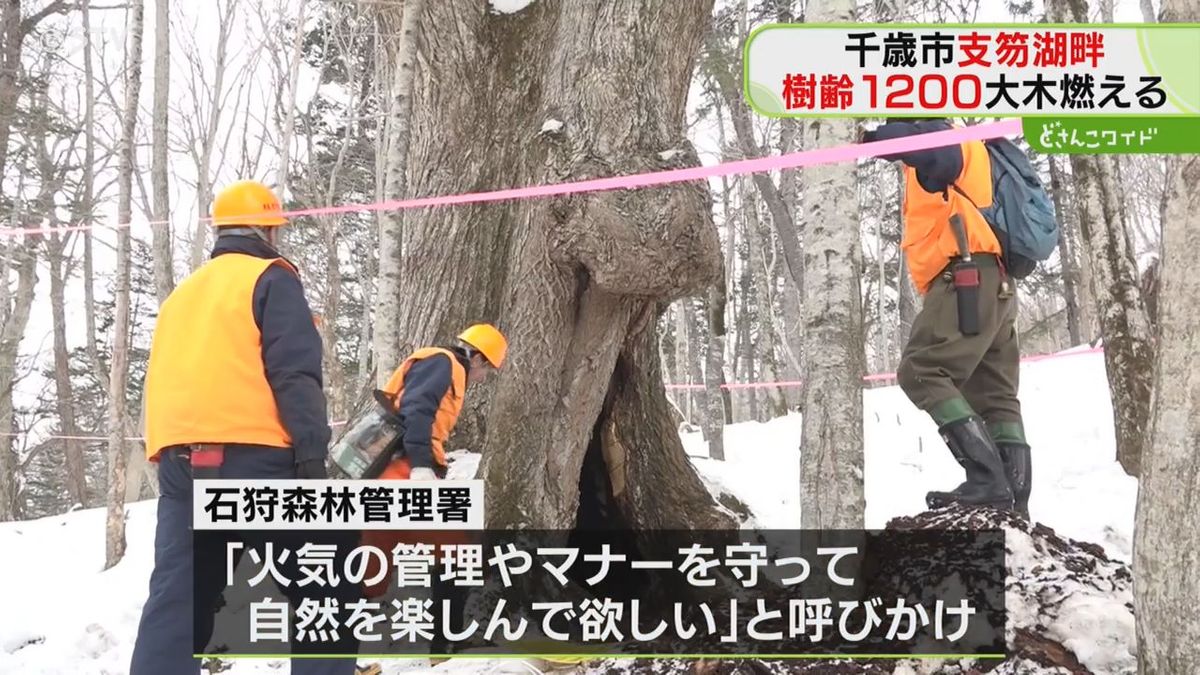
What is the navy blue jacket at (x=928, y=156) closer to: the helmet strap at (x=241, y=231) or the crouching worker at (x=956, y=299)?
the crouching worker at (x=956, y=299)

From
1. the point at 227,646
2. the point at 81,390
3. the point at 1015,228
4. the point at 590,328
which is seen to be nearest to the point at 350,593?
the point at 227,646

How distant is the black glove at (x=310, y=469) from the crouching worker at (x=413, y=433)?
685mm

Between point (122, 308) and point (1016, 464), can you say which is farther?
point (122, 308)

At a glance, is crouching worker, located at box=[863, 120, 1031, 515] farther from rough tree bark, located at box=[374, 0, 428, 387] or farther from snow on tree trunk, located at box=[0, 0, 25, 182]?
snow on tree trunk, located at box=[0, 0, 25, 182]

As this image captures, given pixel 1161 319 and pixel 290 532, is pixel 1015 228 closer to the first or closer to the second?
pixel 1161 319

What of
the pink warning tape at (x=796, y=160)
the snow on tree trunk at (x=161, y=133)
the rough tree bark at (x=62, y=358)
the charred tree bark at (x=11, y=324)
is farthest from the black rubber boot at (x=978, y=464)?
the rough tree bark at (x=62, y=358)

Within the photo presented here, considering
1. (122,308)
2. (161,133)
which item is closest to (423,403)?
(122,308)

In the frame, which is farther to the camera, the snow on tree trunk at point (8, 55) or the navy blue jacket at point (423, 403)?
the snow on tree trunk at point (8, 55)

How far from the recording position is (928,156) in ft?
10.1

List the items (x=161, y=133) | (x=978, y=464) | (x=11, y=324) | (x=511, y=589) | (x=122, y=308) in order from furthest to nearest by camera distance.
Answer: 1. (x=11, y=324)
2. (x=161, y=133)
3. (x=122, y=308)
4. (x=511, y=589)
5. (x=978, y=464)

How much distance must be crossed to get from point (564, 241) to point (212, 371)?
1.45 m

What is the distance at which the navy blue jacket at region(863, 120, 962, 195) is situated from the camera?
3035 millimetres

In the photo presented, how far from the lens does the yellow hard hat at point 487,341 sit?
371cm

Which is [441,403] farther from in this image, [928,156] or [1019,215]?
[1019,215]
